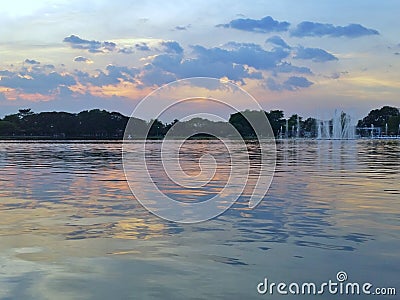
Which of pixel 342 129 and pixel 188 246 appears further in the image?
→ pixel 342 129

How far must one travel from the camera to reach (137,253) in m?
9.72

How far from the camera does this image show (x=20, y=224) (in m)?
12.3

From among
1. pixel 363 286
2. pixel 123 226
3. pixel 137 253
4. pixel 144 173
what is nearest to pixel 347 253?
pixel 363 286

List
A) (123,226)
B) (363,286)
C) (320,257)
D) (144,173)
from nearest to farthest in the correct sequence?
(363,286)
(320,257)
(123,226)
(144,173)

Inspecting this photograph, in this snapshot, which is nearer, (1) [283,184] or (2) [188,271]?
(2) [188,271]

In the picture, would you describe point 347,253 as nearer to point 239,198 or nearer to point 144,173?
point 239,198

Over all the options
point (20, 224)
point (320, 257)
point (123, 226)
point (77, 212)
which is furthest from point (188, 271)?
point (77, 212)

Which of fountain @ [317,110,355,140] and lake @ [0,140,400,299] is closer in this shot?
lake @ [0,140,400,299]

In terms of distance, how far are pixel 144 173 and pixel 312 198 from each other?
1165cm

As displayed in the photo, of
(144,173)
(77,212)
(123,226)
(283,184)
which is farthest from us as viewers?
(144,173)

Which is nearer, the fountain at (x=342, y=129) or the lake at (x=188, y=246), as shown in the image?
the lake at (x=188, y=246)

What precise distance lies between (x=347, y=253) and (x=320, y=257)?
1.80 ft

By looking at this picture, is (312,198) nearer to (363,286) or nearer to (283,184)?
(283,184)

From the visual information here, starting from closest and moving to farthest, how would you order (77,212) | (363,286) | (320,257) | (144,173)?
(363,286) < (320,257) < (77,212) < (144,173)
